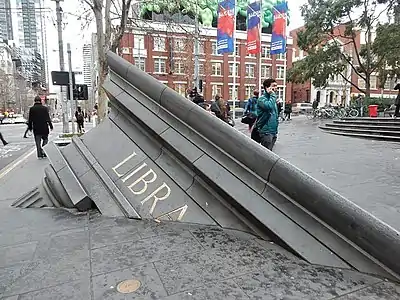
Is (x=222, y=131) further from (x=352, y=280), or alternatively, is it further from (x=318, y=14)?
(x=318, y=14)

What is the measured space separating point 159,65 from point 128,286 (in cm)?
5364

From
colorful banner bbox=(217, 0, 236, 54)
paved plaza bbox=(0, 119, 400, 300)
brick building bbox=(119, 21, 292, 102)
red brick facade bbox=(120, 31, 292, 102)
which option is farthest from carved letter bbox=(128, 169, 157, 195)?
red brick facade bbox=(120, 31, 292, 102)

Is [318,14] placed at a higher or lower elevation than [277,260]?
higher

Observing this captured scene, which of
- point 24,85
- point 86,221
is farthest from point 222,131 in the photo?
point 24,85

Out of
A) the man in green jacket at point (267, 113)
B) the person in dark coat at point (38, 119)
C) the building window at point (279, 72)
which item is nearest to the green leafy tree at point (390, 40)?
the man in green jacket at point (267, 113)

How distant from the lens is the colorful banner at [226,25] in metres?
20.3

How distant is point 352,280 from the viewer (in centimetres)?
240

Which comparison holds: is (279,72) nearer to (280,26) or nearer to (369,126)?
(280,26)

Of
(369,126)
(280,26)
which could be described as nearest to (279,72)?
(280,26)

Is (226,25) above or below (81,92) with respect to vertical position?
above

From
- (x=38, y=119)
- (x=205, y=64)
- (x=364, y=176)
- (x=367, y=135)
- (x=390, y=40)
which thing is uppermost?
(x=205, y=64)

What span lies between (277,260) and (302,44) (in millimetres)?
30504

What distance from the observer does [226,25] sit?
20500 millimetres

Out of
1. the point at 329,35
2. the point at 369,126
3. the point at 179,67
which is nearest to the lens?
the point at 369,126
